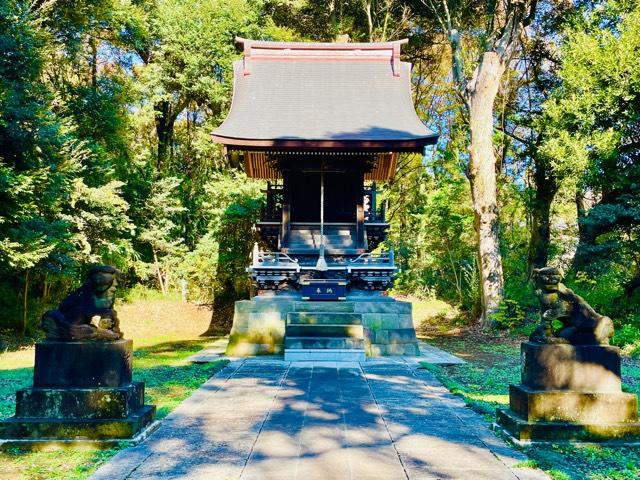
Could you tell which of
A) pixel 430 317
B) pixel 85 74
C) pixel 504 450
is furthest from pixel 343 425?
pixel 85 74

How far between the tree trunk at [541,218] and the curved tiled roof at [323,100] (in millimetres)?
6291

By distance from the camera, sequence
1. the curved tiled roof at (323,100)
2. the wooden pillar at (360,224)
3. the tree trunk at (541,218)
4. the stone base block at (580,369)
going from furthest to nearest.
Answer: the tree trunk at (541,218)
the wooden pillar at (360,224)
the curved tiled roof at (323,100)
the stone base block at (580,369)

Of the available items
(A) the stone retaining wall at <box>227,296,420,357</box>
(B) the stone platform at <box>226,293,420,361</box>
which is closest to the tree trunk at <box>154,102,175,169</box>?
(A) the stone retaining wall at <box>227,296,420,357</box>

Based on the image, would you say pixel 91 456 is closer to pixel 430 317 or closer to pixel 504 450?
pixel 504 450

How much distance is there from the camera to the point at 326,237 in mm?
12453

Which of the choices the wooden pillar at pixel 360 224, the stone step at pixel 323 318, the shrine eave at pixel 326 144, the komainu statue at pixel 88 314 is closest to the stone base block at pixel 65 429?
the komainu statue at pixel 88 314

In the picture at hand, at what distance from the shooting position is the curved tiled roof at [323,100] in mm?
10766

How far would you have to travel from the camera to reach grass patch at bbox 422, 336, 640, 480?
346 centimetres

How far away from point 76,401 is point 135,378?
9.93 feet

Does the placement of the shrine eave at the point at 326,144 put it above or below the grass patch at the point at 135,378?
above

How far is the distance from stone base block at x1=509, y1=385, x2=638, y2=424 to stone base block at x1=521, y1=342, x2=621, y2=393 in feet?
0.23

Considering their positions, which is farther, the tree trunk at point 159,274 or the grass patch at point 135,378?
the tree trunk at point 159,274

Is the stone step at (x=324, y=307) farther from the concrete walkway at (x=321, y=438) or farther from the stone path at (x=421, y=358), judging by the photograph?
the concrete walkway at (x=321, y=438)

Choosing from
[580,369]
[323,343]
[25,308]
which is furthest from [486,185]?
[25,308]
